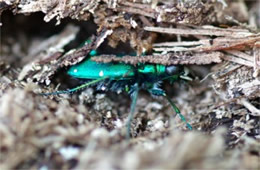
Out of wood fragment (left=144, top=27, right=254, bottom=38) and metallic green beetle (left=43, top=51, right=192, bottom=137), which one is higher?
wood fragment (left=144, top=27, right=254, bottom=38)

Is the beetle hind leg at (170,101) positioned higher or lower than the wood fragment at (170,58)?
lower

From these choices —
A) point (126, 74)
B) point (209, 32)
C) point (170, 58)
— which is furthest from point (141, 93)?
point (209, 32)

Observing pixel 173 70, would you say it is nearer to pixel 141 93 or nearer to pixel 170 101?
pixel 170 101

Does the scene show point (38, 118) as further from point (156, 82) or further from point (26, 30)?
point (26, 30)

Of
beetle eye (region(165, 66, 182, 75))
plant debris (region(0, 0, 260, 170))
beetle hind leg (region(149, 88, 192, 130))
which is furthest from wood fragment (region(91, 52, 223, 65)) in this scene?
beetle hind leg (region(149, 88, 192, 130))

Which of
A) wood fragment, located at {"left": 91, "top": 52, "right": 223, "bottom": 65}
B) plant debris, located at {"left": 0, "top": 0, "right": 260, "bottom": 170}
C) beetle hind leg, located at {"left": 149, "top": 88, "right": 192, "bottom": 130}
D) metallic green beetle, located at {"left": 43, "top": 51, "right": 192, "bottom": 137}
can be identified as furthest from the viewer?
metallic green beetle, located at {"left": 43, "top": 51, "right": 192, "bottom": 137}

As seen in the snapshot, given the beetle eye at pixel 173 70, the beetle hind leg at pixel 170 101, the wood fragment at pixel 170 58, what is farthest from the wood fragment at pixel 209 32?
the beetle hind leg at pixel 170 101

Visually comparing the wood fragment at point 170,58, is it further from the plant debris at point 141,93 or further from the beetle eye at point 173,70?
the beetle eye at point 173,70

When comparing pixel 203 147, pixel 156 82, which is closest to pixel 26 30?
pixel 156 82

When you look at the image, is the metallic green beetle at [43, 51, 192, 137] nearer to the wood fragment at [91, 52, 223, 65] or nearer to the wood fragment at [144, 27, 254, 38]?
the wood fragment at [91, 52, 223, 65]
